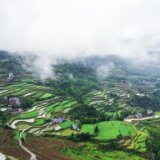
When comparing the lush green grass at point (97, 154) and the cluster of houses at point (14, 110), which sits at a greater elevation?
the cluster of houses at point (14, 110)

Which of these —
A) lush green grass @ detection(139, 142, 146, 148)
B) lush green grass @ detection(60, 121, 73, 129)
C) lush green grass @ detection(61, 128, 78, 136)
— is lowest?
lush green grass @ detection(139, 142, 146, 148)

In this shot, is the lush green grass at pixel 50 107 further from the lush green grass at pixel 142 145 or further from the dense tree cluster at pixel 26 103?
the lush green grass at pixel 142 145

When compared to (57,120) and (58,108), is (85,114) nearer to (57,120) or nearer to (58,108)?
(58,108)

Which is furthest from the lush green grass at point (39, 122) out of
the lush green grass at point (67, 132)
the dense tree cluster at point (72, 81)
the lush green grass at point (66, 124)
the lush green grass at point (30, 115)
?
the dense tree cluster at point (72, 81)

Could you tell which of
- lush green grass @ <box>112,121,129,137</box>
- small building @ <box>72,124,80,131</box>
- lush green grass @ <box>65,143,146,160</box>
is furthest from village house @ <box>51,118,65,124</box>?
lush green grass @ <box>112,121,129,137</box>

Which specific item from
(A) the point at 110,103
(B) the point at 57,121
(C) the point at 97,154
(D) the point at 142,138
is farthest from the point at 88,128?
(A) the point at 110,103

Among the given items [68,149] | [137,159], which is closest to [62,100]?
[68,149]

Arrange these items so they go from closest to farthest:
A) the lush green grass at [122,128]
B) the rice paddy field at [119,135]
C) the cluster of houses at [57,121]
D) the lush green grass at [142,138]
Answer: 1. the rice paddy field at [119,135]
2. the lush green grass at [142,138]
3. the lush green grass at [122,128]
4. the cluster of houses at [57,121]

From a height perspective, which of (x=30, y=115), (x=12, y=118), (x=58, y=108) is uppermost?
(x=12, y=118)

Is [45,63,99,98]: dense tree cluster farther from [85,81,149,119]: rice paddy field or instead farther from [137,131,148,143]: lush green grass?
[137,131,148,143]: lush green grass

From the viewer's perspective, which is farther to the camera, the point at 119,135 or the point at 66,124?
the point at 66,124

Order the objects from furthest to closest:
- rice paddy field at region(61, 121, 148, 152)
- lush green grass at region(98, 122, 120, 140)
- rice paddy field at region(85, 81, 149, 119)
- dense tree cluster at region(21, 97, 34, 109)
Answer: rice paddy field at region(85, 81, 149, 119) < dense tree cluster at region(21, 97, 34, 109) < lush green grass at region(98, 122, 120, 140) < rice paddy field at region(61, 121, 148, 152)

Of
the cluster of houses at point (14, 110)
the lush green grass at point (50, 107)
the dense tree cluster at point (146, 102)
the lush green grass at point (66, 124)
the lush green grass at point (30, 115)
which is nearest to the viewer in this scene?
the lush green grass at point (66, 124)

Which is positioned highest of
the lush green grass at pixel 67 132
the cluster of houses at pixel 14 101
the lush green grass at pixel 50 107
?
the cluster of houses at pixel 14 101
